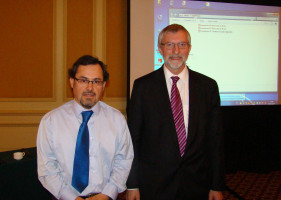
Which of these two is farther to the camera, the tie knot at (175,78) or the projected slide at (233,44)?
the projected slide at (233,44)

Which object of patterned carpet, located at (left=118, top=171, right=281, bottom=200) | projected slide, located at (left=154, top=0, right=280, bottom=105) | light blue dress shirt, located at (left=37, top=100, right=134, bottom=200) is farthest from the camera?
projected slide, located at (left=154, top=0, right=280, bottom=105)

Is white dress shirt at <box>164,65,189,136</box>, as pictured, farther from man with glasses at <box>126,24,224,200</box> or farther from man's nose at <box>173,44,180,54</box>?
man's nose at <box>173,44,180,54</box>

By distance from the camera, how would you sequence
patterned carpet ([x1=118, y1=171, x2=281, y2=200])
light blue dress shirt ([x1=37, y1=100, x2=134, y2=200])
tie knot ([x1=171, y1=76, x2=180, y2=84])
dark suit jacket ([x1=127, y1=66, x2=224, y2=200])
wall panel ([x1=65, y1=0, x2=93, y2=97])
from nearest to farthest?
light blue dress shirt ([x1=37, y1=100, x2=134, y2=200]) < dark suit jacket ([x1=127, y1=66, x2=224, y2=200]) < tie knot ([x1=171, y1=76, x2=180, y2=84]) < patterned carpet ([x1=118, y1=171, x2=281, y2=200]) < wall panel ([x1=65, y1=0, x2=93, y2=97])

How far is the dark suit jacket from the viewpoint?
163 cm

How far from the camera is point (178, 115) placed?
166 cm

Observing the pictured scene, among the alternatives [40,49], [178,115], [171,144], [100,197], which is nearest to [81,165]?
[100,197]

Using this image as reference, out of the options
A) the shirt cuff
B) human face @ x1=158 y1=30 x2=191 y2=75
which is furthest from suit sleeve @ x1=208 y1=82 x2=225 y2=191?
the shirt cuff

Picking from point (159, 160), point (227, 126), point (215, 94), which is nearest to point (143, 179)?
point (159, 160)

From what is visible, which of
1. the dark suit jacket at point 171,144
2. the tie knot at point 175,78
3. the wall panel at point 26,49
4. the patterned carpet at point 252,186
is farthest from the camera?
the wall panel at point 26,49

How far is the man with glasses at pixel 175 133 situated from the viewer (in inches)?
64.1

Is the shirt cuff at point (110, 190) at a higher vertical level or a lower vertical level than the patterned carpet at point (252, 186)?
higher

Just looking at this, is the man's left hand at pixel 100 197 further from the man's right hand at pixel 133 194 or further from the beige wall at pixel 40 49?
the beige wall at pixel 40 49

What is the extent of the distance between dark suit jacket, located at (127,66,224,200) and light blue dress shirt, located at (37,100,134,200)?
0.35 feet

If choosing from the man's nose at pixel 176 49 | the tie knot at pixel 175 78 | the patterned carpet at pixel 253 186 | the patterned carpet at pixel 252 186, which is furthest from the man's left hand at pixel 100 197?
the patterned carpet at pixel 253 186
